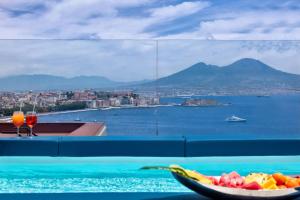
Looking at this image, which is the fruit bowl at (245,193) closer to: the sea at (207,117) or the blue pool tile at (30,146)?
the blue pool tile at (30,146)

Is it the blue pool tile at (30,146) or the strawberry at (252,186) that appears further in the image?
the blue pool tile at (30,146)

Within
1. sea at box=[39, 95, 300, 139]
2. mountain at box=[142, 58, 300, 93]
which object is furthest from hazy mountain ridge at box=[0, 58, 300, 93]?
sea at box=[39, 95, 300, 139]

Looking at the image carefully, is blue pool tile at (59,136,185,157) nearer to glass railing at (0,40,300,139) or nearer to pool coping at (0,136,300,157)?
pool coping at (0,136,300,157)

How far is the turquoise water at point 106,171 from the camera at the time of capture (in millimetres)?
3193

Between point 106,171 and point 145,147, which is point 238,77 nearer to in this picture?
point 145,147

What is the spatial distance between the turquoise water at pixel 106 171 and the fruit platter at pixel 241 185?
1308 mm

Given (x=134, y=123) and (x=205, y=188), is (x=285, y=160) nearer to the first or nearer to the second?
(x=134, y=123)

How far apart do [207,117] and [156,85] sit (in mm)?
528

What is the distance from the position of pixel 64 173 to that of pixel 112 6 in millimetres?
6877

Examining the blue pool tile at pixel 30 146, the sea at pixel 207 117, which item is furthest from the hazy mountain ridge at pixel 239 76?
the blue pool tile at pixel 30 146

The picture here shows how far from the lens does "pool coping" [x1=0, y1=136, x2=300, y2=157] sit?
12.5 ft

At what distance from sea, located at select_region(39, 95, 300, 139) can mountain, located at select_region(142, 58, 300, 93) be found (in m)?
0.13

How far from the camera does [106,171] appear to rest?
142 inches

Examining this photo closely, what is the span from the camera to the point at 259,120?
5586mm
